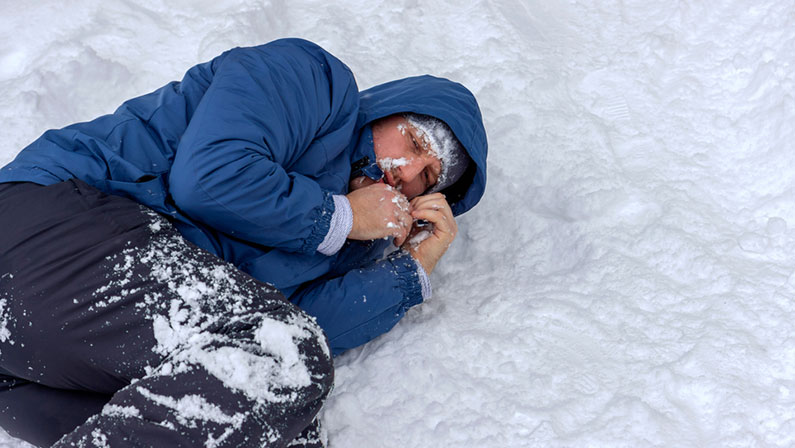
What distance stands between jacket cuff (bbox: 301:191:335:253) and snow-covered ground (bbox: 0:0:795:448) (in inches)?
16.8

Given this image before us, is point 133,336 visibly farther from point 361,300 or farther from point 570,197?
point 570,197

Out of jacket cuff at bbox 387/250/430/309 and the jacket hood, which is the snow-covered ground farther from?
the jacket hood

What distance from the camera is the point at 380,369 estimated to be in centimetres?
212

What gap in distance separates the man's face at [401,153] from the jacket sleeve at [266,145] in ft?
0.53

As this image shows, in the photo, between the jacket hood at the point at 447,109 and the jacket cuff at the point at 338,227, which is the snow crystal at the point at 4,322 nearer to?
the jacket cuff at the point at 338,227

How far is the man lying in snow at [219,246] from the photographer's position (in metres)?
1.60

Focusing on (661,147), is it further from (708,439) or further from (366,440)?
(366,440)


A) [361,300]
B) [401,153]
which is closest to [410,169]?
[401,153]

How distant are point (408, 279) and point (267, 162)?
0.65 m

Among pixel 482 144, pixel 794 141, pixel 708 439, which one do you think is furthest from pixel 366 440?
pixel 794 141

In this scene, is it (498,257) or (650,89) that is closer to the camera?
(498,257)

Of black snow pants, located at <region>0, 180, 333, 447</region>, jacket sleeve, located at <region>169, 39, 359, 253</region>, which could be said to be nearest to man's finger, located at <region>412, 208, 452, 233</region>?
jacket sleeve, located at <region>169, 39, 359, 253</region>

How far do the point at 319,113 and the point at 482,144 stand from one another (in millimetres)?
653

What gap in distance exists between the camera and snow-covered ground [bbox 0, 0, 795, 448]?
1940 millimetres
